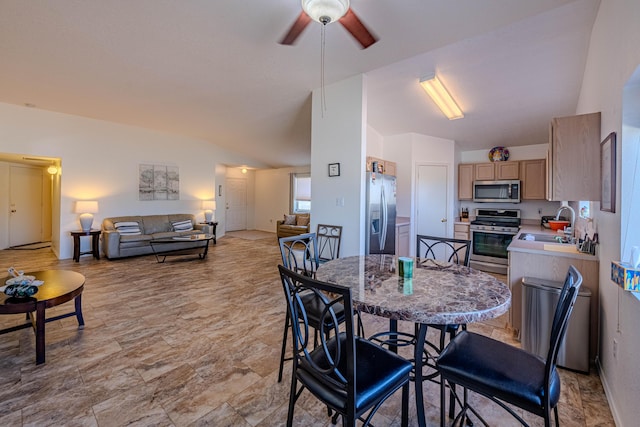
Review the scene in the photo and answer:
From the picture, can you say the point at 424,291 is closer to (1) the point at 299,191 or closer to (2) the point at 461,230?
(2) the point at 461,230

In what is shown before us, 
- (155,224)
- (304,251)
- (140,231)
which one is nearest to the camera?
(304,251)

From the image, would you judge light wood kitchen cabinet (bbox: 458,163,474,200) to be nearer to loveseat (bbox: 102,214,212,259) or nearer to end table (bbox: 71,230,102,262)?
loveseat (bbox: 102,214,212,259)

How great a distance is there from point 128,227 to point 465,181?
6.83m

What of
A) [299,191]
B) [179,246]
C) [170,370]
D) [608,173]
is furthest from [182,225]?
[608,173]

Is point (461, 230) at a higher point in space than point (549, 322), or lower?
higher

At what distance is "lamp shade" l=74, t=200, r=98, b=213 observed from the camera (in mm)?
5504

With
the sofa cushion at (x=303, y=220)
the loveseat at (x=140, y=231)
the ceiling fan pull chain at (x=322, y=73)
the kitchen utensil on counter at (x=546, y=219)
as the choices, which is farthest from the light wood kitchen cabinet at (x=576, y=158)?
the loveseat at (x=140, y=231)

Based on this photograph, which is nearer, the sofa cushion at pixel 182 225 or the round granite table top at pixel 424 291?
the round granite table top at pixel 424 291

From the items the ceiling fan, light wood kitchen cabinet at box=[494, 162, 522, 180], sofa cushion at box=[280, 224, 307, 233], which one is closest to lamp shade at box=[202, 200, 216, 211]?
sofa cushion at box=[280, 224, 307, 233]

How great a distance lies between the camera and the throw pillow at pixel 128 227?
18.8 feet

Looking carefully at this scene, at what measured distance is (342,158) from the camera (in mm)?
3867

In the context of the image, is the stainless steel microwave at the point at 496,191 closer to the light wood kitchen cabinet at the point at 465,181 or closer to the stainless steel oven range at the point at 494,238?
the light wood kitchen cabinet at the point at 465,181

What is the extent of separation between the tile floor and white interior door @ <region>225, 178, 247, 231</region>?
5956mm

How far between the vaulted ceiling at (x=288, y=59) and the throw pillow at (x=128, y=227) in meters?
2.19
